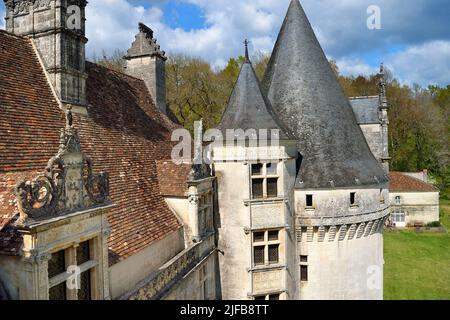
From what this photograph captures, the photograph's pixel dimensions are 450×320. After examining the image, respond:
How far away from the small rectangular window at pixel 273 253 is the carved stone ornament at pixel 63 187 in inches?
342

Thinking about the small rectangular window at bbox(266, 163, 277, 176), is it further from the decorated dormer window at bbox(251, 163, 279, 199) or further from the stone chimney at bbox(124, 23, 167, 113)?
the stone chimney at bbox(124, 23, 167, 113)

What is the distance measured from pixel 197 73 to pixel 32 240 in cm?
3465

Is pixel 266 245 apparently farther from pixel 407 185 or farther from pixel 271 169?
pixel 407 185

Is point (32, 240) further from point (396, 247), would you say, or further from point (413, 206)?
point (413, 206)

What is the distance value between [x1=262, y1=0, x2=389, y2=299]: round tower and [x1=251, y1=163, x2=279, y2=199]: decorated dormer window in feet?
3.92

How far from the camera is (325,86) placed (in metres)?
16.2

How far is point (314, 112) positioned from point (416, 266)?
62.1 ft

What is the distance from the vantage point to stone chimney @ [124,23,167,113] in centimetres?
1848

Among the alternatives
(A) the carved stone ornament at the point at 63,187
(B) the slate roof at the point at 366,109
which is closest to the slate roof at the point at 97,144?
(A) the carved stone ornament at the point at 63,187

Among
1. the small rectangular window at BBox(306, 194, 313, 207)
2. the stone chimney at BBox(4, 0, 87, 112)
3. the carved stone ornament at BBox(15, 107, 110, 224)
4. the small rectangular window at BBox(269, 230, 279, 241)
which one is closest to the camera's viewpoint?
the carved stone ornament at BBox(15, 107, 110, 224)

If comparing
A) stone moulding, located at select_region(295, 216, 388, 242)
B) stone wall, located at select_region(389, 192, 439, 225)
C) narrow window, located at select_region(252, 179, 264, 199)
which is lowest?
stone wall, located at select_region(389, 192, 439, 225)

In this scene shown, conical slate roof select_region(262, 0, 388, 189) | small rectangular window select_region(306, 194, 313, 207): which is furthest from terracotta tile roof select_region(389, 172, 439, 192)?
small rectangular window select_region(306, 194, 313, 207)

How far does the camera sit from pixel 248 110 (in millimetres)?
14320

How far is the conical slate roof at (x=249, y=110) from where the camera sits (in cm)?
1398
